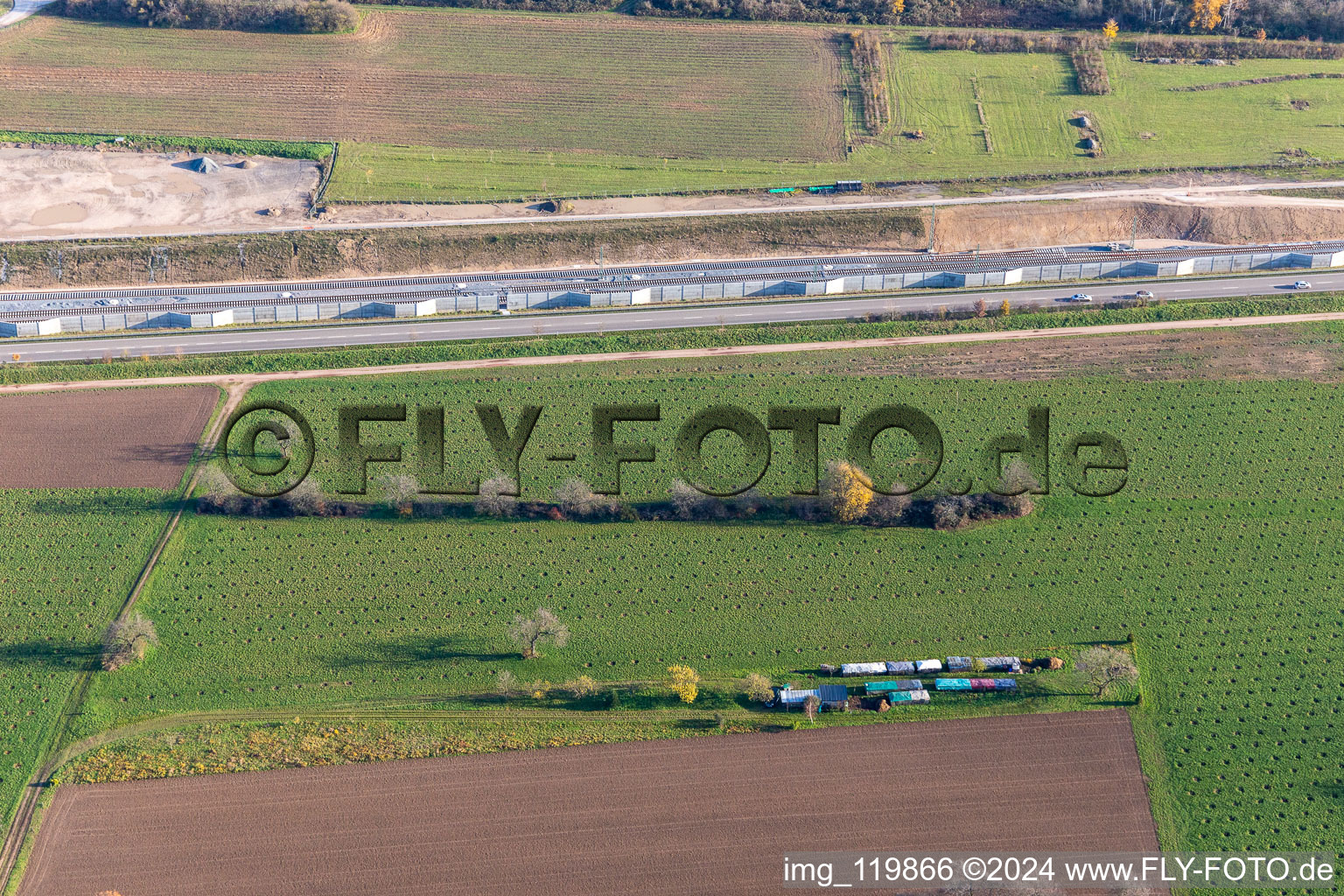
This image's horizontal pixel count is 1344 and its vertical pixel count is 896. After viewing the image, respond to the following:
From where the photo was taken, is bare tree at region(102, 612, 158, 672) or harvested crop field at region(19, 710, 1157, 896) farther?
bare tree at region(102, 612, 158, 672)

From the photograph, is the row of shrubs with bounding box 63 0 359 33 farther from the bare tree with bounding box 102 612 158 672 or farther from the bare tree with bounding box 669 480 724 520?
the bare tree with bounding box 102 612 158 672

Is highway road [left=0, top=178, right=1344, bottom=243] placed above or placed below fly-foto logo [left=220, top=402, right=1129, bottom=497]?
above

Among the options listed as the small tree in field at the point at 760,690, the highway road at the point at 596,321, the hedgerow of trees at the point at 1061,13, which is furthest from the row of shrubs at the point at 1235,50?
the small tree in field at the point at 760,690

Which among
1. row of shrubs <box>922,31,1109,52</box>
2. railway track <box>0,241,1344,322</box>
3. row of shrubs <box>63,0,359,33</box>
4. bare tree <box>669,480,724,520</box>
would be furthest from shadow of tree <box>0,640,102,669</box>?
row of shrubs <box>922,31,1109,52</box>

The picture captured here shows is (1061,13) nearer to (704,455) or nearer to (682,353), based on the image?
(682,353)

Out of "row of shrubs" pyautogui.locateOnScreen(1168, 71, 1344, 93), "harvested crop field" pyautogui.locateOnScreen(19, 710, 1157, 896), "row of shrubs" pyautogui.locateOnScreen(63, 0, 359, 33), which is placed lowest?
"harvested crop field" pyautogui.locateOnScreen(19, 710, 1157, 896)

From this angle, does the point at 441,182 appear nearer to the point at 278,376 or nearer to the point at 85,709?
the point at 278,376

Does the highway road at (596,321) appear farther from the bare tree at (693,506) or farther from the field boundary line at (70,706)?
the bare tree at (693,506)
